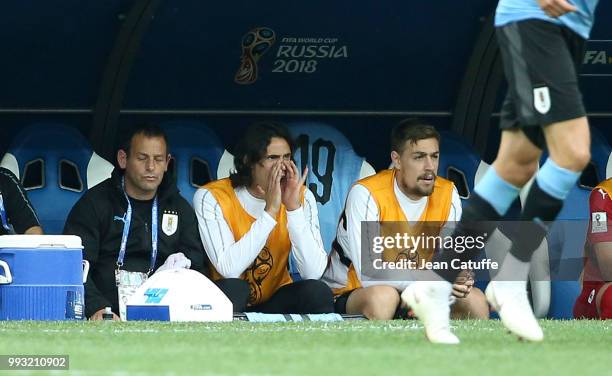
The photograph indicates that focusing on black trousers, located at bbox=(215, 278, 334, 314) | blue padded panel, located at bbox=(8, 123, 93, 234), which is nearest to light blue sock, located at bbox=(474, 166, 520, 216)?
black trousers, located at bbox=(215, 278, 334, 314)

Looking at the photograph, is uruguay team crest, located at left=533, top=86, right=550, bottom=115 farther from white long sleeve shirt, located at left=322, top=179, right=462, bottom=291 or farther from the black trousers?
white long sleeve shirt, located at left=322, top=179, right=462, bottom=291

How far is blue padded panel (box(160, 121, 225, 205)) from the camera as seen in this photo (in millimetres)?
9969

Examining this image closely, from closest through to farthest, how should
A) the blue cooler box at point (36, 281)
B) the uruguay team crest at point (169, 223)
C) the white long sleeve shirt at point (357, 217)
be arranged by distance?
the blue cooler box at point (36, 281) < the uruguay team crest at point (169, 223) < the white long sleeve shirt at point (357, 217)

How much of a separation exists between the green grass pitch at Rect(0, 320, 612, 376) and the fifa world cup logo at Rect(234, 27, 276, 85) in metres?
3.22

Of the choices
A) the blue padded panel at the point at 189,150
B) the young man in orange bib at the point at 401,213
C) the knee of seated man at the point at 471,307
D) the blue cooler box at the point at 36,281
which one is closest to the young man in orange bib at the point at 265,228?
the young man in orange bib at the point at 401,213

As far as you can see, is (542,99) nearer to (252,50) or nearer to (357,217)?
(357,217)

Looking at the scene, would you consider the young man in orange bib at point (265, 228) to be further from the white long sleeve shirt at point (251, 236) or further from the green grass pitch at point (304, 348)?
the green grass pitch at point (304, 348)

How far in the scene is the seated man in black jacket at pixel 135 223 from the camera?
8.88 meters

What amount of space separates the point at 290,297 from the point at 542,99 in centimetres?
339

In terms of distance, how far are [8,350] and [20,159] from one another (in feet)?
13.2

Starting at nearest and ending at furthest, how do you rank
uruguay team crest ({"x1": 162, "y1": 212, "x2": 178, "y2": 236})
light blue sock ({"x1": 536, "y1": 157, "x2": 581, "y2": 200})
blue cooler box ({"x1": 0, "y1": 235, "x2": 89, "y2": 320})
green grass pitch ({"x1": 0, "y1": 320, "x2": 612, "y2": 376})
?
1. green grass pitch ({"x1": 0, "y1": 320, "x2": 612, "y2": 376})
2. light blue sock ({"x1": 536, "y1": 157, "x2": 581, "y2": 200})
3. blue cooler box ({"x1": 0, "y1": 235, "x2": 89, "y2": 320})
4. uruguay team crest ({"x1": 162, "y1": 212, "x2": 178, "y2": 236})

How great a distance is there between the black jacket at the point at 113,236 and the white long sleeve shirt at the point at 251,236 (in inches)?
3.8

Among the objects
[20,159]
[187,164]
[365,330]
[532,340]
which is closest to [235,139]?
[187,164]

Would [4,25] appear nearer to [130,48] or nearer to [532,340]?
[130,48]
